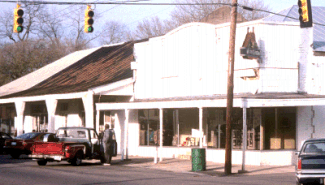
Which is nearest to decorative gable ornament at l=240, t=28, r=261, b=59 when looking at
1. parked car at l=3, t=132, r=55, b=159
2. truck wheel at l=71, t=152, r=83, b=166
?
truck wheel at l=71, t=152, r=83, b=166

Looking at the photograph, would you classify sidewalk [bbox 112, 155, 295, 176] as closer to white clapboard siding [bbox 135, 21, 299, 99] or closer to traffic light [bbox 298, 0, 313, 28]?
white clapboard siding [bbox 135, 21, 299, 99]

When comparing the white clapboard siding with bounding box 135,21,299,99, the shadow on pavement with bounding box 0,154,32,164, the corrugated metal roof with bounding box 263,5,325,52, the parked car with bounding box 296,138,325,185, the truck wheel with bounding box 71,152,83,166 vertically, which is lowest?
the shadow on pavement with bounding box 0,154,32,164

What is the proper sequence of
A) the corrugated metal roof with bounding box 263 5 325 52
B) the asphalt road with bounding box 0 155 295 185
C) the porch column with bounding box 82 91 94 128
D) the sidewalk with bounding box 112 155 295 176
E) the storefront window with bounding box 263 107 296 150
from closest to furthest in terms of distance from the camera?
the asphalt road with bounding box 0 155 295 185 → the sidewalk with bounding box 112 155 295 176 → the storefront window with bounding box 263 107 296 150 → the corrugated metal roof with bounding box 263 5 325 52 → the porch column with bounding box 82 91 94 128

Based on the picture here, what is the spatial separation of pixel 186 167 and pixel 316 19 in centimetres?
1171

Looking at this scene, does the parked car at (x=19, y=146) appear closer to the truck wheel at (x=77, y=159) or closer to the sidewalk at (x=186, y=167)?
the sidewalk at (x=186, y=167)

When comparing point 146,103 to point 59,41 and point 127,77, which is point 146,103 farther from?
point 59,41

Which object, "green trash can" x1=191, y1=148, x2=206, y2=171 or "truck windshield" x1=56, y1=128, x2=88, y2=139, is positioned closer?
"green trash can" x1=191, y1=148, x2=206, y2=171

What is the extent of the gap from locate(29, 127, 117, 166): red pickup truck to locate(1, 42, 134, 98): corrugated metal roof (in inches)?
241

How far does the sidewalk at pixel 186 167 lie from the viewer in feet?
70.2


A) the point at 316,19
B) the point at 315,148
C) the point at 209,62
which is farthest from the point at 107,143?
the point at 316,19

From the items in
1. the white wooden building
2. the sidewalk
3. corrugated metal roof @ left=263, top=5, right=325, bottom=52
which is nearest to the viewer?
the sidewalk

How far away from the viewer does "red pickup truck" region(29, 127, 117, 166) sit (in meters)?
22.1

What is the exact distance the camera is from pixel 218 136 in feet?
85.4

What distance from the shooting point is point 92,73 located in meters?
35.5
